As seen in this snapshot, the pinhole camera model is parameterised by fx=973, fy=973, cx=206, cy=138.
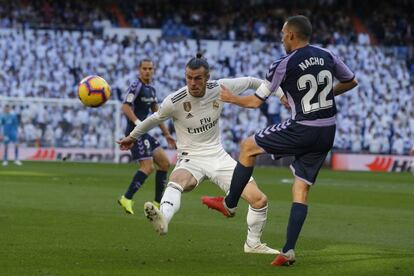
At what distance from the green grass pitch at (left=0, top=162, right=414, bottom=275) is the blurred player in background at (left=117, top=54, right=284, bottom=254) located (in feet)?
1.84

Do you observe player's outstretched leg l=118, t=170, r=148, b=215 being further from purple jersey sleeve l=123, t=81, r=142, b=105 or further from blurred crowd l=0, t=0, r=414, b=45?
blurred crowd l=0, t=0, r=414, b=45

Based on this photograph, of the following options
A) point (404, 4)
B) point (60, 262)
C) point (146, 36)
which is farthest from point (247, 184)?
point (404, 4)

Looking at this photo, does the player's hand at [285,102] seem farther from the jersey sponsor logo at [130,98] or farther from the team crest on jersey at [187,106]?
the jersey sponsor logo at [130,98]

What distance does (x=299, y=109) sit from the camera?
1014 cm

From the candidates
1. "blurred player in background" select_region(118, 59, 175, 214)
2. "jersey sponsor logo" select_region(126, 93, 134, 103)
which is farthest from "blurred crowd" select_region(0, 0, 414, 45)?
"jersey sponsor logo" select_region(126, 93, 134, 103)

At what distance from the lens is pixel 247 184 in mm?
11180

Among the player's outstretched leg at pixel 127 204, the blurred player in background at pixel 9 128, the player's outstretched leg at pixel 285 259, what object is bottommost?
the blurred player in background at pixel 9 128

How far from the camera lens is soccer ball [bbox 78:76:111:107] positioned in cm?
1460

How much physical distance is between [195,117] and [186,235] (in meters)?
2.18

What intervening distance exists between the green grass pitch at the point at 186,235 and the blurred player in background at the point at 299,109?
0.84m

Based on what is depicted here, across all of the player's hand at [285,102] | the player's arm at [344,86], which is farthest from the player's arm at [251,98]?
the player's arm at [344,86]

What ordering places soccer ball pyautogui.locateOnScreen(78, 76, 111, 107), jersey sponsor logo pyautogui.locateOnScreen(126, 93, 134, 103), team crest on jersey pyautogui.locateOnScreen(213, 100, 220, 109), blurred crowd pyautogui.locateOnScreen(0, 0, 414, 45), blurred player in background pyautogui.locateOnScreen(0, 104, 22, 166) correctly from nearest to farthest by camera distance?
team crest on jersey pyautogui.locateOnScreen(213, 100, 220, 109), soccer ball pyautogui.locateOnScreen(78, 76, 111, 107), jersey sponsor logo pyautogui.locateOnScreen(126, 93, 134, 103), blurred player in background pyautogui.locateOnScreen(0, 104, 22, 166), blurred crowd pyautogui.locateOnScreen(0, 0, 414, 45)

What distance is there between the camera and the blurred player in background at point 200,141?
11.1 m

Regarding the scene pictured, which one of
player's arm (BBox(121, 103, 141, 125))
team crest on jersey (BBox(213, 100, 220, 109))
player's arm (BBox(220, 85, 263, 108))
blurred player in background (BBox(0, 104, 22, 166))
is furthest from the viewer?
blurred player in background (BBox(0, 104, 22, 166))
